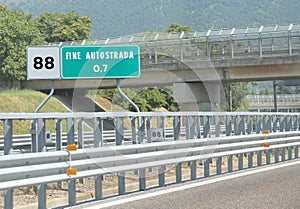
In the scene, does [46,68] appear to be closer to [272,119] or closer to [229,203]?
[272,119]

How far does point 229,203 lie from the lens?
32.1 ft

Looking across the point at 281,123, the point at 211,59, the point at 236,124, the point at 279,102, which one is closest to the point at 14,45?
the point at 211,59

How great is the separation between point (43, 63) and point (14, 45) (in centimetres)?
4833

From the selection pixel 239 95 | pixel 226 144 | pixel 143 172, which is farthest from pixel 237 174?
pixel 239 95

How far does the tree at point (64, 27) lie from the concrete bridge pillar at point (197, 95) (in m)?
56.2

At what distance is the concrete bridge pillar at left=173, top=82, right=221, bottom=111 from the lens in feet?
159

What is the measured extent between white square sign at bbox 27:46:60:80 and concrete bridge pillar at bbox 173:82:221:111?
100 feet

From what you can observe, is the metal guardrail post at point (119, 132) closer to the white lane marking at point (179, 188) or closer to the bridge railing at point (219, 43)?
the white lane marking at point (179, 188)

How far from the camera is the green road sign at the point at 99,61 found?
1917cm

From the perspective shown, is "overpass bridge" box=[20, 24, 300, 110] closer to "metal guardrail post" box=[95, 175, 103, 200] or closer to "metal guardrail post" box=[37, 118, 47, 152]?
"metal guardrail post" box=[95, 175, 103, 200]

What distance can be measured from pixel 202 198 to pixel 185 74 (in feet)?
123

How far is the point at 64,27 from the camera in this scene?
347 ft

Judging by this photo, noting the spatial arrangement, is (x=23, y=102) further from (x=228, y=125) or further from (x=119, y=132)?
(x=119, y=132)

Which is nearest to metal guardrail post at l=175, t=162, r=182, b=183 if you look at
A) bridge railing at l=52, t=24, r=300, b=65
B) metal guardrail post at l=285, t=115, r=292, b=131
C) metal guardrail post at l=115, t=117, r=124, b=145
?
metal guardrail post at l=115, t=117, r=124, b=145
